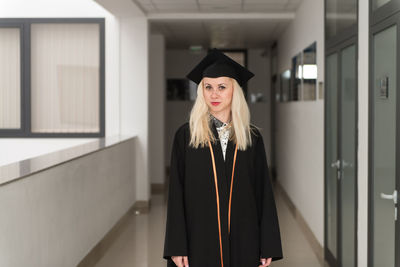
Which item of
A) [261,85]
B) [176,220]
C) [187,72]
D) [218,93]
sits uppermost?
[187,72]

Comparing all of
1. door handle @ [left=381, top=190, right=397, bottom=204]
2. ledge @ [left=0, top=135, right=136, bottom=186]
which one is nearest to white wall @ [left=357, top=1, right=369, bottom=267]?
door handle @ [left=381, top=190, right=397, bottom=204]

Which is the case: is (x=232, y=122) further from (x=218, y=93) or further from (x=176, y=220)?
(x=176, y=220)

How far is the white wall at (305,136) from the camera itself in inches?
249

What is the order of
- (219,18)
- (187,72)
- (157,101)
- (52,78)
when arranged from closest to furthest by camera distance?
(219,18) < (52,78) < (157,101) < (187,72)

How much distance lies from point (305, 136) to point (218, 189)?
4.92 metres

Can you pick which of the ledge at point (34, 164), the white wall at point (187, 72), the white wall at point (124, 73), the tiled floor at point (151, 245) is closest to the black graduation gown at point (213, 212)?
the ledge at point (34, 164)

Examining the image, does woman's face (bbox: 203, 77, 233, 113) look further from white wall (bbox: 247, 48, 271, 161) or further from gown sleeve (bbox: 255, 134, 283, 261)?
white wall (bbox: 247, 48, 271, 161)

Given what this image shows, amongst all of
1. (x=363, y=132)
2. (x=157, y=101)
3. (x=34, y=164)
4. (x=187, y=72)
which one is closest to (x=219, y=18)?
(x=157, y=101)

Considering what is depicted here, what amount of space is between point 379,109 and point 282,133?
23.3 ft

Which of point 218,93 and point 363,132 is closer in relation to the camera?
point 218,93

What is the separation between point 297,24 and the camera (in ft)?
27.1

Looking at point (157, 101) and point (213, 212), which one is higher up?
point (157, 101)

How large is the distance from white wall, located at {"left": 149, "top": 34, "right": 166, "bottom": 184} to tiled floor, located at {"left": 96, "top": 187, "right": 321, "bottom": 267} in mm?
2262

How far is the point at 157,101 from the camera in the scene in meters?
11.0
